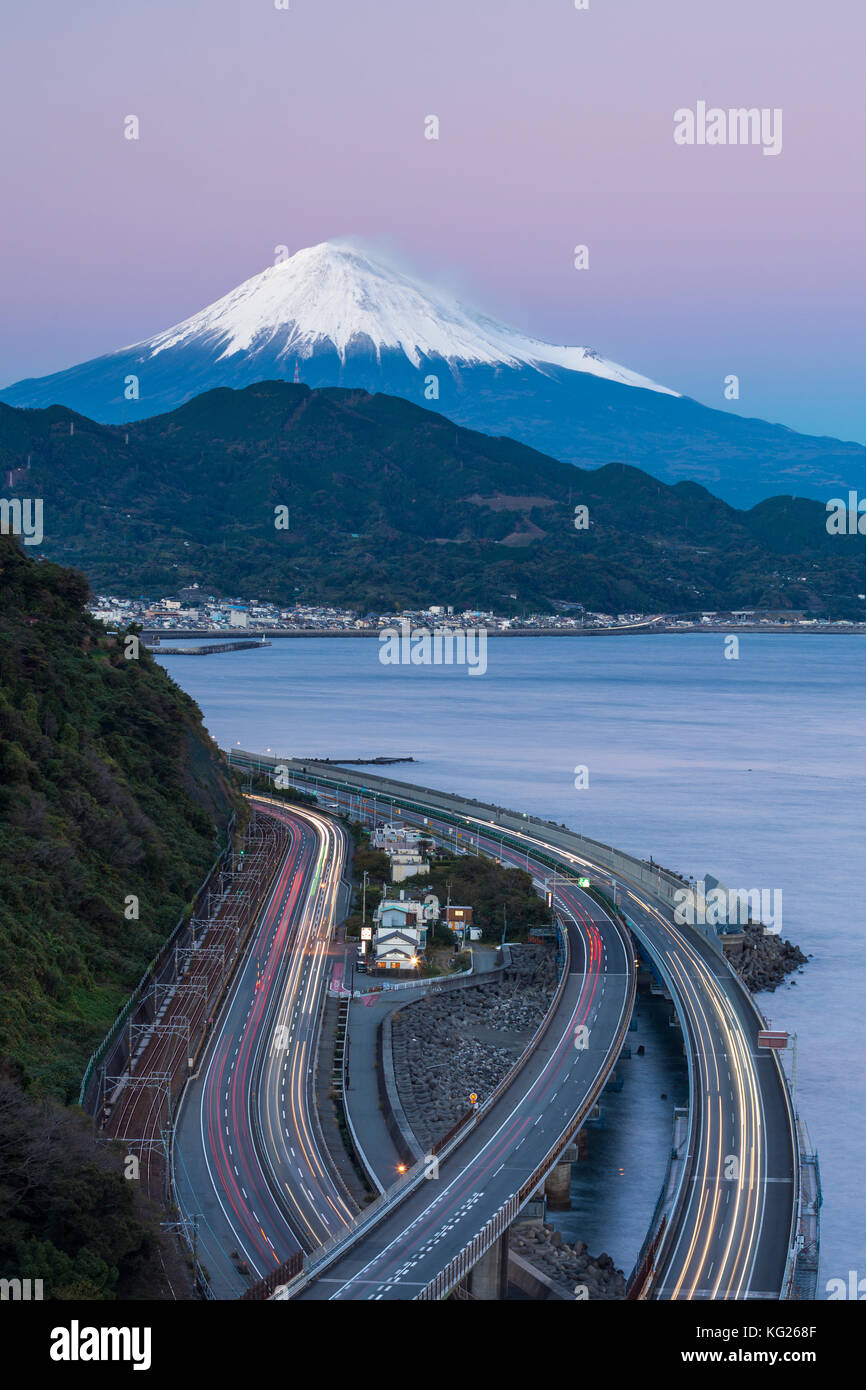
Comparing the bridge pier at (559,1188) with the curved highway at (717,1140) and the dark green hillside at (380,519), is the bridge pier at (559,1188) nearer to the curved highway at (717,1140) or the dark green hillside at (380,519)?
the curved highway at (717,1140)

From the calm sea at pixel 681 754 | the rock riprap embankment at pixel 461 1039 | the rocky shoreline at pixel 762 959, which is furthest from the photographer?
the rocky shoreline at pixel 762 959

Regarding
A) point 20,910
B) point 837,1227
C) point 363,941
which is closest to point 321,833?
point 363,941

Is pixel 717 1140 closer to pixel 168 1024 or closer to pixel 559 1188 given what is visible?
pixel 559 1188

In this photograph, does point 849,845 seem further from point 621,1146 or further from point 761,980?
point 621,1146

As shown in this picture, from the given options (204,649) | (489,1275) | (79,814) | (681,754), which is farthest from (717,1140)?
(204,649)

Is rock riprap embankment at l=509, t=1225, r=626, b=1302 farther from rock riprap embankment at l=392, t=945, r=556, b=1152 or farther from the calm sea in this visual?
rock riprap embankment at l=392, t=945, r=556, b=1152

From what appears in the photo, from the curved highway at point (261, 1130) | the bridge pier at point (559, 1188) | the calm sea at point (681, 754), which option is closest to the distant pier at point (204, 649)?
the calm sea at point (681, 754)

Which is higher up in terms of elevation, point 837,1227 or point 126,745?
point 126,745
